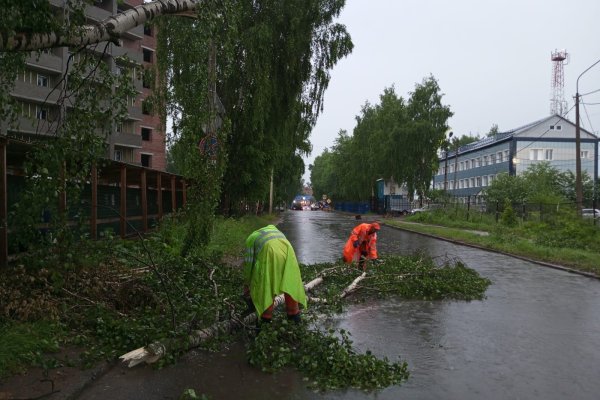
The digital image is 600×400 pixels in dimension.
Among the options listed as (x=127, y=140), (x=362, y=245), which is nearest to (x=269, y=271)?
(x=362, y=245)

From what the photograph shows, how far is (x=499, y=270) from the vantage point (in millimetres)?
12711

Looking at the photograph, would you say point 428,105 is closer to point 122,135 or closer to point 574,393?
point 122,135

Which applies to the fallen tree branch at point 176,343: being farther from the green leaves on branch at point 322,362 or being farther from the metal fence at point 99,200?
the metal fence at point 99,200

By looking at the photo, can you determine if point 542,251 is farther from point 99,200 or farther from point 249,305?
point 99,200

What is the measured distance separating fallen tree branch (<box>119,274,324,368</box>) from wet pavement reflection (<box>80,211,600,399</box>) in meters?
0.10

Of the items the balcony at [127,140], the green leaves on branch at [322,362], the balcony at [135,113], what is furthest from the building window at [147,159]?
the green leaves on branch at [322,362]

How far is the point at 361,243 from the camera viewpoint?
1073 cm

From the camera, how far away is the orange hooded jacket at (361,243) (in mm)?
10672

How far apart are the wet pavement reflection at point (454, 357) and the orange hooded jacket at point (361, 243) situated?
233 centimetres

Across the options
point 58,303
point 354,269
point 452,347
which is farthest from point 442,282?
point 58,303

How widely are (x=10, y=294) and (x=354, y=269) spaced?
21.1 ft

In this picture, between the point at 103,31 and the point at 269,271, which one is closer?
the point at 103,31

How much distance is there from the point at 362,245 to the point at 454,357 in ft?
18.3

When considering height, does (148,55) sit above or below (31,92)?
above
